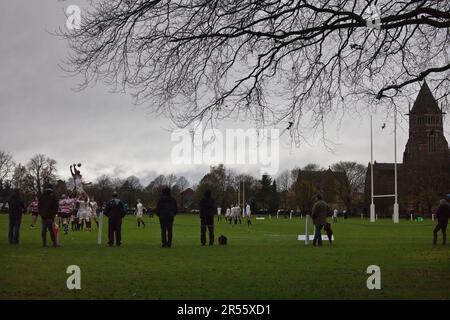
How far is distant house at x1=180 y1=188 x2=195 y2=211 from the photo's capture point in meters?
158

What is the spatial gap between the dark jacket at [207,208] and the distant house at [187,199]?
126997mm

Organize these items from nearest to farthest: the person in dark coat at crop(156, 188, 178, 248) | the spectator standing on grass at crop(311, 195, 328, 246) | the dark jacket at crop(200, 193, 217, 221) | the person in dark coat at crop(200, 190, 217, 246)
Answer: the person in dark coat at crop(156, 188, 178, 248), the spectator standing on grass at crop(311, 195, 328, 246), the person in dark coat at crop(200, 190, 217, 246), the dark jacket at crop(200, 193, 217, 221)

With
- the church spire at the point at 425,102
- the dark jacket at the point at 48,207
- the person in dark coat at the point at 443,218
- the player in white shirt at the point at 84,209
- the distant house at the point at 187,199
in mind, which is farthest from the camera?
the distant house at the point at 187,199

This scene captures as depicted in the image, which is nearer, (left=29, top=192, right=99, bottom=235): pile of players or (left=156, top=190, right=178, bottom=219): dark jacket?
(left=156, top=190, right=178, bottom=219): dark jacket

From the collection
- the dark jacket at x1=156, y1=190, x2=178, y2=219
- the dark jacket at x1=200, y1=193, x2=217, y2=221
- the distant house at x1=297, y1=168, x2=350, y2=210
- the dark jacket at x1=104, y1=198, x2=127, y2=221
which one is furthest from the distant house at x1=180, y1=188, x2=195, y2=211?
the dark jacket at x1=156, y1=190, x2=178, y2=219

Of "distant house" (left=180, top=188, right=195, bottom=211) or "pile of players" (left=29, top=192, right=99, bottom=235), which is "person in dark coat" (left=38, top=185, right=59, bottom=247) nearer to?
"pile of players" (left=29, top=192, right=99, bottom=235)

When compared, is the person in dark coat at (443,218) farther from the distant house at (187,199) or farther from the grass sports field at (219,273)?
the distant house at (187,199)

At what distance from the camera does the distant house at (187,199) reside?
157538mm

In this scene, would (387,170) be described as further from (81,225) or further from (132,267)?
(132,267)

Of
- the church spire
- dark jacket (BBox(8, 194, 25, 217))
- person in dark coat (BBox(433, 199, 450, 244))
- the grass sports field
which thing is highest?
the church spire

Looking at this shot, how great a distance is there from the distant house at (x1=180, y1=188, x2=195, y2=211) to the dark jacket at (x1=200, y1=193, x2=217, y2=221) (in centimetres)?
12700

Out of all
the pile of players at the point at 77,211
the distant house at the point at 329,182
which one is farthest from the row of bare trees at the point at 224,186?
the pile of players at the point at 77,211
